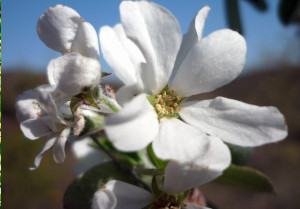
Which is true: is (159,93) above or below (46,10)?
below

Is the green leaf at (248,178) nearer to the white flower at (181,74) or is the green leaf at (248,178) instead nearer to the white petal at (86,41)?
the white flower at (181,74)

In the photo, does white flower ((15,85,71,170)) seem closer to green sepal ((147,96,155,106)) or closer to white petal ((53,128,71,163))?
white petal ((53,128,71,163))

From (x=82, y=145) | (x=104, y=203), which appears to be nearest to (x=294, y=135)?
(x=82, y=145)

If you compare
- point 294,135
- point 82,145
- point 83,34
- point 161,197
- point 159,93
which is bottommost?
point 294,135

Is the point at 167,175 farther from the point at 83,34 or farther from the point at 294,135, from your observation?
the point at 294,135

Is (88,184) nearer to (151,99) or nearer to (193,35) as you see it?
(151,99)
